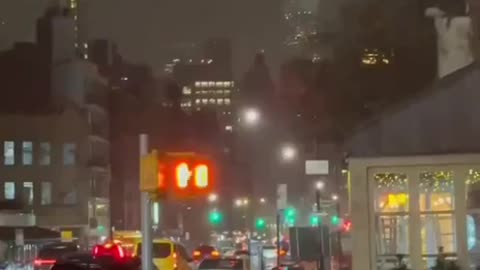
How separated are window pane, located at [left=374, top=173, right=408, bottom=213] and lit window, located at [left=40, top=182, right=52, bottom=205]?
6229 cm

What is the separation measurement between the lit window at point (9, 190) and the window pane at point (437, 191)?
2469 inches

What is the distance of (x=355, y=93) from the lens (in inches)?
1651

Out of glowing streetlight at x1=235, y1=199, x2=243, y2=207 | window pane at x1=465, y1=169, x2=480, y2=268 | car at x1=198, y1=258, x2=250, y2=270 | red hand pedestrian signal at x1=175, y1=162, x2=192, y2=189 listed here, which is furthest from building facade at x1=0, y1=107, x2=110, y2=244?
red hand pedestrian signal at x1=175, y1=162, x2=192, y2=189

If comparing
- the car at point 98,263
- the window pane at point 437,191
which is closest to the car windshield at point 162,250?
the car at point 98,263

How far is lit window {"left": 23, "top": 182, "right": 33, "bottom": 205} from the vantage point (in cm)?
8325

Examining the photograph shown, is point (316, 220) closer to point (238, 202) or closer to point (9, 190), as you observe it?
point (9, 190)

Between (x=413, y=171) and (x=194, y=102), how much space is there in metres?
128

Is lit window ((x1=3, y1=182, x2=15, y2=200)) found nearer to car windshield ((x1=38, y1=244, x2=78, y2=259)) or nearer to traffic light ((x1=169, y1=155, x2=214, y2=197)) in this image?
car windshield ((x1=38, y1=244, x2=78, y2=259))

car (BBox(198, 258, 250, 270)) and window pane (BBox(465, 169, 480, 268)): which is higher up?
window pane (BBox(465, 169, 480, 268))

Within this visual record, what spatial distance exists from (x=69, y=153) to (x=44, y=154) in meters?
2.55

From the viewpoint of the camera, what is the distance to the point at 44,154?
8406 cm

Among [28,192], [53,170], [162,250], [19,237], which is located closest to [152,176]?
[162,250]

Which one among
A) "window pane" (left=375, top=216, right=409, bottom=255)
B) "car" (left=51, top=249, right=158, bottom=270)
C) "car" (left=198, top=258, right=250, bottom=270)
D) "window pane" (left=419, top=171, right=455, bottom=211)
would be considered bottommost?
"car" (left=198, top=258, right=250, bottom=270)

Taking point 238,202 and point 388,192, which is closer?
point 388,192
